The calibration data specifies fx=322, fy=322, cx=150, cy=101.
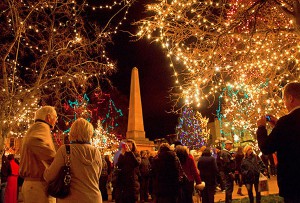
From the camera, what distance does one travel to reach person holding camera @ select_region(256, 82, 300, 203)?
2988mm

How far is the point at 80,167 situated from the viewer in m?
3.53

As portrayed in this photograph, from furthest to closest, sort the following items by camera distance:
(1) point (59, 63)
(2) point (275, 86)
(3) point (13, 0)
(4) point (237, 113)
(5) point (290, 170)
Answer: (4) point (237, 113)
(1) point (59, 63)
(3) point (13, 0)
(2) point (275, 86)
(5) point (290, 170)

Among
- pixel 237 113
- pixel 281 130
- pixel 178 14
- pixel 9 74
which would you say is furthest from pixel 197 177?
pixel 237 113

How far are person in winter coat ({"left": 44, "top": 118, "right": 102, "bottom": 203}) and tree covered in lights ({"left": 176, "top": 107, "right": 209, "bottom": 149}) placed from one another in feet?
125

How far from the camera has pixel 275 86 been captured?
29.1 ft

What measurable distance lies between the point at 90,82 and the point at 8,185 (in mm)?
6528

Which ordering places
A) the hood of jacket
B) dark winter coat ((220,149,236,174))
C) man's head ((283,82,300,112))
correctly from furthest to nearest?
dark winter coat ((220,149,236,174)), the hood of jacket, man's head ((283,82,300,112))

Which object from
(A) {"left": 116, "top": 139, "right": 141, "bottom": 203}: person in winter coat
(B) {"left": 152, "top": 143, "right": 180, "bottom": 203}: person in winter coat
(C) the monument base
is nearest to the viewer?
(B) {"left": 152, "top": 143, "right": 180, "bottom": 203}: person in winter coat

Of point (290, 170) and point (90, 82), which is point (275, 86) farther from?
point (90, 82)

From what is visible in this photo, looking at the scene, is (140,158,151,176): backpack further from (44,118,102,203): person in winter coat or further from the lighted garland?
(44,118,102,203): person in winter coat

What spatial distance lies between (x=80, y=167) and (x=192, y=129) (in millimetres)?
40548

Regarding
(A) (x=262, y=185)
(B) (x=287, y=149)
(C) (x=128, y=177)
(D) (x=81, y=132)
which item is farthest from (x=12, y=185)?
(B) (x=287, y=149)

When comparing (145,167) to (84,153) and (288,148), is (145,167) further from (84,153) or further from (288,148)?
(288,148)

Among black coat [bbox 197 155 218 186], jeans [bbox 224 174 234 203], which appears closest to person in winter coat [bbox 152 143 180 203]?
black coat [bbox 197 155 218 186]
